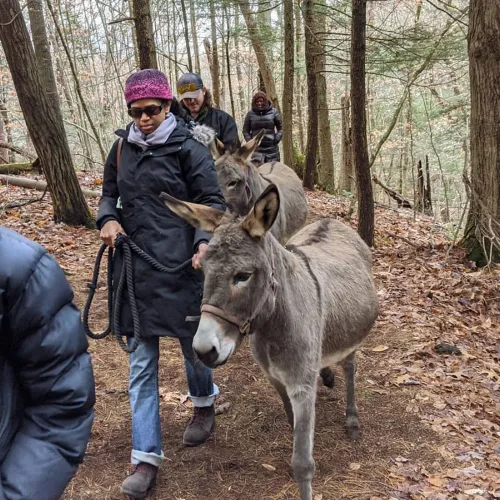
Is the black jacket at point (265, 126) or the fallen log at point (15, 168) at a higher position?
the black jacket at point (265, 126)

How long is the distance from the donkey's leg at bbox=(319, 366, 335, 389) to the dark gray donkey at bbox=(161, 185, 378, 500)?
1.56 ft

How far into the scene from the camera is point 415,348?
520 centimetres

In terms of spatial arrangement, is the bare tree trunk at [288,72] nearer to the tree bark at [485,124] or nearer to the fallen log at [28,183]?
the fallen log at [28,183]

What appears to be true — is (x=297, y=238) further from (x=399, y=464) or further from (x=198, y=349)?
(x=198, y=349)

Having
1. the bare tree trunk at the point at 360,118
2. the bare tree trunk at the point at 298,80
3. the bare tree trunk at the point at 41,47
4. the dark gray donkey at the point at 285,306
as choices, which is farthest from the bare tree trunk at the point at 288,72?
the dark gray donkey at the point at 285,306

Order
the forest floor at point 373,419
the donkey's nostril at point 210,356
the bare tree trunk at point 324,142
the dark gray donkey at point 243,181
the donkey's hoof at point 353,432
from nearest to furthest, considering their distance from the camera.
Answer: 1. the donkey's nostril at point 210,356
2. the forest floor at point 373,419
3. the donkey's hoof at point 353,432
4. the dark gray donkey at point 243,181
5. the bare tree trunk at point 324,142

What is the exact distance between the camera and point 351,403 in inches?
155

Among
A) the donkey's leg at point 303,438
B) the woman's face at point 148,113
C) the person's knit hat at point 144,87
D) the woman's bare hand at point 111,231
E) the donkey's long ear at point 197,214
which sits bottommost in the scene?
the donkey's leg at point 303,438

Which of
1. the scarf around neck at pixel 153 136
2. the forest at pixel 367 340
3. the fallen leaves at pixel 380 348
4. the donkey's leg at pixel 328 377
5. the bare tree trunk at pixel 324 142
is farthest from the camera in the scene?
the bare tree trunk at pixel 324 142

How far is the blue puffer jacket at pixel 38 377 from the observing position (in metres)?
1.46

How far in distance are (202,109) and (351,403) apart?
405cm

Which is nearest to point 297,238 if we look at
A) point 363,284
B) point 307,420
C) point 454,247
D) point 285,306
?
→ point 363,284

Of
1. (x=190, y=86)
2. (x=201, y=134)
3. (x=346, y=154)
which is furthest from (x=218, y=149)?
(x=346, y=154)

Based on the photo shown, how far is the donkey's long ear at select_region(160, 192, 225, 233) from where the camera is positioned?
271 centimetres
